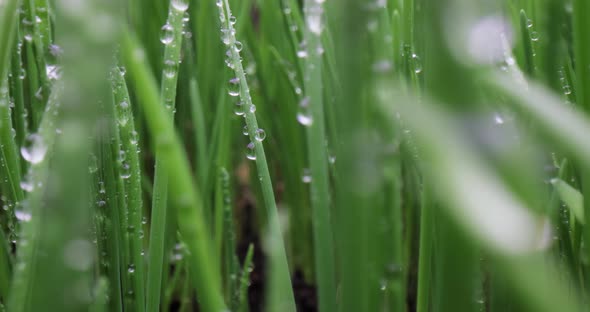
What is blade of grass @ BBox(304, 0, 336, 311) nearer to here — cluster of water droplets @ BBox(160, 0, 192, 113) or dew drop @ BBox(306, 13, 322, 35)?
dew drop @ BBox(306, 13, 322, 35)

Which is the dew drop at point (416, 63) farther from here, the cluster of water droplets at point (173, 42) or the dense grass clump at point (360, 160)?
the cluster of water droplets at point (173, 42)

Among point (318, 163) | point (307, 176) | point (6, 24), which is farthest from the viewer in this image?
point (307, 176)

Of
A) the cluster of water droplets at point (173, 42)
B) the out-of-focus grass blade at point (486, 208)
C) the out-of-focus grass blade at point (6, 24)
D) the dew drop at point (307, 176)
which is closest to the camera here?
the out-of-focus grass blade at point (486, 208)

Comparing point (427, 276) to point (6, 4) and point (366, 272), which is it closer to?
point (366, 272)

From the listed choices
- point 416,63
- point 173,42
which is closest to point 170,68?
point 173,42

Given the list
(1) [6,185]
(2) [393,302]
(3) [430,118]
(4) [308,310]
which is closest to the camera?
(3) [430,118]

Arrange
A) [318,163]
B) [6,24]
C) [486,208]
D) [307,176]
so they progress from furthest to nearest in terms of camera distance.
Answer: [307,176] < [318,163] < [6,24] < [486,208]

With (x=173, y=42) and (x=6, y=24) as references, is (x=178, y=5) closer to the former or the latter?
(x=173, y=42)

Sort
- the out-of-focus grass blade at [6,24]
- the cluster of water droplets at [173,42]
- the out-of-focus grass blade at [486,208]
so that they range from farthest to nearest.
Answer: the cluster of water droplets at [173,42], the out-of-focus grass blade at [6,24], the out-of-focus grass blade at [486,208]

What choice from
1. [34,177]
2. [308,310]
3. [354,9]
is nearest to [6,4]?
[34,177]

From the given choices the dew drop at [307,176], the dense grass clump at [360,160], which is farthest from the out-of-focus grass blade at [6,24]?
the dew drop at [307,176]

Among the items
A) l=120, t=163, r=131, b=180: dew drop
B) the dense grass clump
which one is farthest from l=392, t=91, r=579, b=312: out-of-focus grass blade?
l=120, t=163, r=131, b=180: dew drop
